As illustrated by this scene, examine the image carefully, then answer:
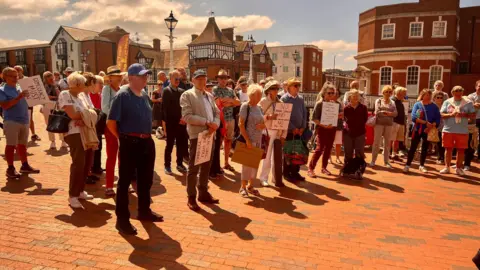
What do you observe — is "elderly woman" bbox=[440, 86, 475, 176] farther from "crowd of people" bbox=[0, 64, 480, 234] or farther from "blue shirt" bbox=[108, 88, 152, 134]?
"blue shirt" bbox=[108, 88, 152, 134]

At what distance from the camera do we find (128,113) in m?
4.17

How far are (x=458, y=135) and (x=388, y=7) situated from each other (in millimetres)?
31206

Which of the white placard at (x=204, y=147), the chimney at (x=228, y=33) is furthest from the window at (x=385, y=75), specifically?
the white placard at (x=204, y=147)

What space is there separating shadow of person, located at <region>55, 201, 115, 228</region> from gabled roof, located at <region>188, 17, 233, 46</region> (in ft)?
160

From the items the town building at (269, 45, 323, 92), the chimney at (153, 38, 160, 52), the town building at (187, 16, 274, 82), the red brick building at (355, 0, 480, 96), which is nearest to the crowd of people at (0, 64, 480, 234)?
the red brick building at (355, 0, 480, 96)

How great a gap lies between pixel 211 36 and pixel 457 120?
4801cm

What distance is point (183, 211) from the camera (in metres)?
5.15

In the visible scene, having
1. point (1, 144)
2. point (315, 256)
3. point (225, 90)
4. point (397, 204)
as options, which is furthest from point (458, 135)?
point (1, 144)

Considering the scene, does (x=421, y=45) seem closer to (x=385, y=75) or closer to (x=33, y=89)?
(x=385, y=75)

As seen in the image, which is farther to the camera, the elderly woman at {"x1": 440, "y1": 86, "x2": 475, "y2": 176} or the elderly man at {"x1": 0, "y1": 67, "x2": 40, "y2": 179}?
the elderly woman at {"x1": 440, "y1": 86, "x2": 475, "y2": 176}

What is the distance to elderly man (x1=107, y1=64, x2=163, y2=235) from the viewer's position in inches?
164

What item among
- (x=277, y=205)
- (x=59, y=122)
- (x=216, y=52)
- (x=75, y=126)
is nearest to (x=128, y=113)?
(x=75, y=126)

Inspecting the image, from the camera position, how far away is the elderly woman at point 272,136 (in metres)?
6.22

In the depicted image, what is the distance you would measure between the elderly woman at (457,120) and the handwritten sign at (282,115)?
431 cm
